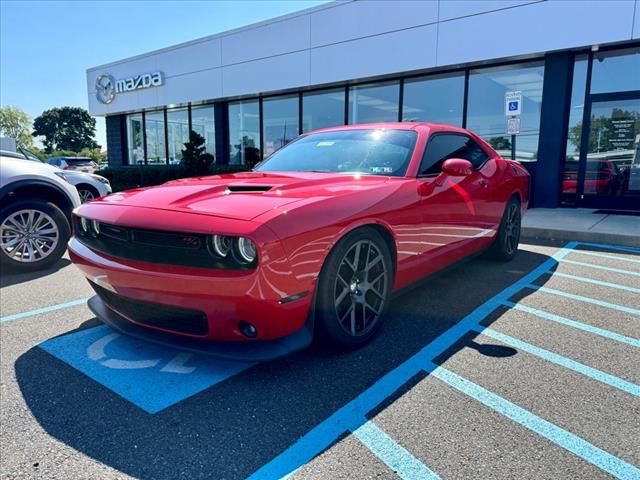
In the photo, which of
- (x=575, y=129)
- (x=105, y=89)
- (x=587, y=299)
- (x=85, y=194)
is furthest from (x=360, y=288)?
(x=105, y=89)

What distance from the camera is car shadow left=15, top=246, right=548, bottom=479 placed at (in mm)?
1869

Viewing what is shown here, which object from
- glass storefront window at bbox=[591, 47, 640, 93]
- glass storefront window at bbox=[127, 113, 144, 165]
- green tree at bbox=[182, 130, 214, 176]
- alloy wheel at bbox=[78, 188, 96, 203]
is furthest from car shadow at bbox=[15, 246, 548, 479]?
glass storefront window at bbox=[127, 113, 144, 165]

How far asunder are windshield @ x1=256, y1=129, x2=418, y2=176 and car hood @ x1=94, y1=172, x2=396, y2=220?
0.75 ft

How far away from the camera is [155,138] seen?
19.0m

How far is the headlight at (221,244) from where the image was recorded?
223cm

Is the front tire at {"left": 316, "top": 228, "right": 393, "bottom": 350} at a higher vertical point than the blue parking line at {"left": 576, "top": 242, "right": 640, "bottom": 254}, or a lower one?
higher

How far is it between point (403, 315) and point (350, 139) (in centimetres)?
150

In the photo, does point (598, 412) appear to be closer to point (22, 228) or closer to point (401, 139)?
point (401, 139)

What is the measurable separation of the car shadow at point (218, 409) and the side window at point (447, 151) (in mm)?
1285

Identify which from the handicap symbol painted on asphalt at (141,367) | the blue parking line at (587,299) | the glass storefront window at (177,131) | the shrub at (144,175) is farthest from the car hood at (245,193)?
the glass storefront window at (177,131)

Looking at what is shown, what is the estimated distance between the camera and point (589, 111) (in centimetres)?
941

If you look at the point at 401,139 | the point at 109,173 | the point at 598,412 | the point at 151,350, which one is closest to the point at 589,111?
the point at 401,139

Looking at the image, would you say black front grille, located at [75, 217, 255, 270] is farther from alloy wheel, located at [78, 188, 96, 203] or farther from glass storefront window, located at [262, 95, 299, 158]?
glass storefront window, located at [262, 95, 299, 158]

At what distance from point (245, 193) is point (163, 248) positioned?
574mm
